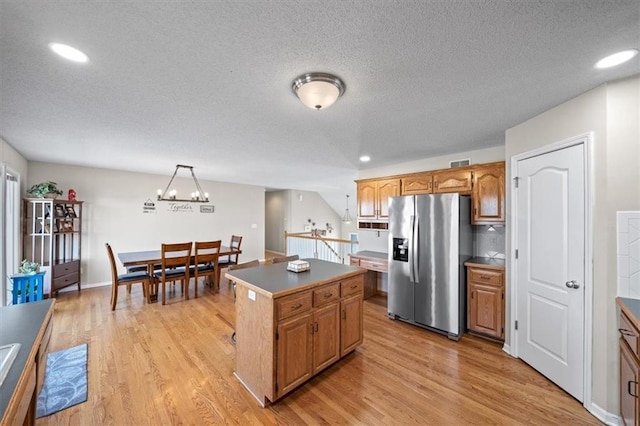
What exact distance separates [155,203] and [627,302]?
7229mm

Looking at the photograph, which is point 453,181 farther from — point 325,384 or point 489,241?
point 325,384

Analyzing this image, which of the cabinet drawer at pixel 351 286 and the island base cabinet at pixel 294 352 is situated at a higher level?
the cabinet drawer at pixel 351 286

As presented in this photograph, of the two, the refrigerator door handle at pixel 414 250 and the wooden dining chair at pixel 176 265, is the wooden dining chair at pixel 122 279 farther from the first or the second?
the refrigerator door handle at pixel 414 250

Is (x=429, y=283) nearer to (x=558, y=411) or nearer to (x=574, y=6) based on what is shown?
(x=558, y=411)

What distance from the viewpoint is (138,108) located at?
7.28ft

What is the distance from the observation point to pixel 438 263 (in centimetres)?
315

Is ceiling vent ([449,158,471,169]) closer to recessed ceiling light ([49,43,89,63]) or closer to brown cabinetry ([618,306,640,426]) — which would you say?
brown cabinetry ([618,306,640,426])

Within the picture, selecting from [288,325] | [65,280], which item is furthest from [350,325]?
[65,280]

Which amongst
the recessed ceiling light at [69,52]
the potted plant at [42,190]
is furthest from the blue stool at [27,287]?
the recessed ceiling light at [69,52]

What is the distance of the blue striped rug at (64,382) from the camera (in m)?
1.93

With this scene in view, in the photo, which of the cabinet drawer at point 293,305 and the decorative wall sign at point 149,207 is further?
the decorative wall sign at point 149,207

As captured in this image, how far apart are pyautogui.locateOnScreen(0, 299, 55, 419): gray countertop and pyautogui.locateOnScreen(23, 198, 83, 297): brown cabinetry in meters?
3.46

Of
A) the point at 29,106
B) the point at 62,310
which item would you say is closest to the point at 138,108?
the point at 29,106

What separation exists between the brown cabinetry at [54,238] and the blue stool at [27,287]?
632 mm
